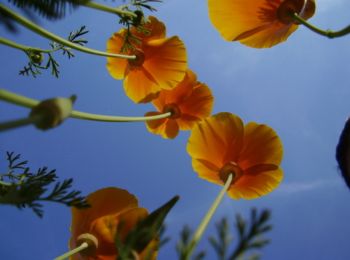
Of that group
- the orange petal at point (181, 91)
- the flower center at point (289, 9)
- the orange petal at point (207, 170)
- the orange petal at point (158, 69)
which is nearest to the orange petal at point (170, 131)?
the orange petal at point (181, 91)

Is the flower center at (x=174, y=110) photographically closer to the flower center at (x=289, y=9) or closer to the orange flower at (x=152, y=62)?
the orange flower at (x=152, y=62)

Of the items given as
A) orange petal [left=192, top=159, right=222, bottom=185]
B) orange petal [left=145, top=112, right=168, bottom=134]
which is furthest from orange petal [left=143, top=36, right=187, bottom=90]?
orange petal [left=192, top=159, right=222, bottom=185]

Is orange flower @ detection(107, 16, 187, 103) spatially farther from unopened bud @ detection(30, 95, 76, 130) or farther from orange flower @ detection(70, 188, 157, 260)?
unopened bud @ detection(30, 95, 76, 130)

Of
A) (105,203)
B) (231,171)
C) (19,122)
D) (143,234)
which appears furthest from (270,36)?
(19,122)

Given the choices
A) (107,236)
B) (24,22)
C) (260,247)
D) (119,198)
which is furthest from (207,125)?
(260,247)

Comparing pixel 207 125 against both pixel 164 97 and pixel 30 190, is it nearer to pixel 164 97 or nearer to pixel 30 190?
pixel 164 97

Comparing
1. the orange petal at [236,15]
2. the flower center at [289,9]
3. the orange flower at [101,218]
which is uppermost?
the flower center at [289,9]
